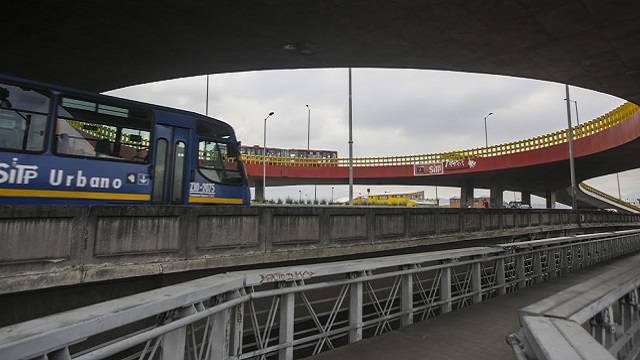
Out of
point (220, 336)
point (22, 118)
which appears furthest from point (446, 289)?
point (22, 118)

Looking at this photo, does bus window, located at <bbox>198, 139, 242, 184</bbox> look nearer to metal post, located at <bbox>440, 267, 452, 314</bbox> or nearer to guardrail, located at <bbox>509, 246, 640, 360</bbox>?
metal post, located at <bbox>440, 267, 452, 314</bbox>

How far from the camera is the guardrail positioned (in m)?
1.95

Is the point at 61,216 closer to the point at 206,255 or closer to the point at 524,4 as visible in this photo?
the point at 206,255

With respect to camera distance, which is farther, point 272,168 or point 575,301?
point 272,168

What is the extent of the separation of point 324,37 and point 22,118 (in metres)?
9.09

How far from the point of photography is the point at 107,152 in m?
9.39

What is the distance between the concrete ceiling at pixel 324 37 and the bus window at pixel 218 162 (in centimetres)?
413

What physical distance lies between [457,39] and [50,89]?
12.0 metres

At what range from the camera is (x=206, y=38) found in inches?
524

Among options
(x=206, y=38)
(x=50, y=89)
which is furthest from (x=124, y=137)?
(x=206, y=38)

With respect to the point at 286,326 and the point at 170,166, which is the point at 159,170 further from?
the point at 286,326

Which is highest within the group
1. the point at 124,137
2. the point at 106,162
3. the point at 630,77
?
the point at 630,77

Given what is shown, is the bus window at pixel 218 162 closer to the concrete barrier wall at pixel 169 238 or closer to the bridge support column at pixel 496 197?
the concrete barrier wall at pixel 169 238

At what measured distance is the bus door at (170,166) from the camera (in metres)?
10.5
